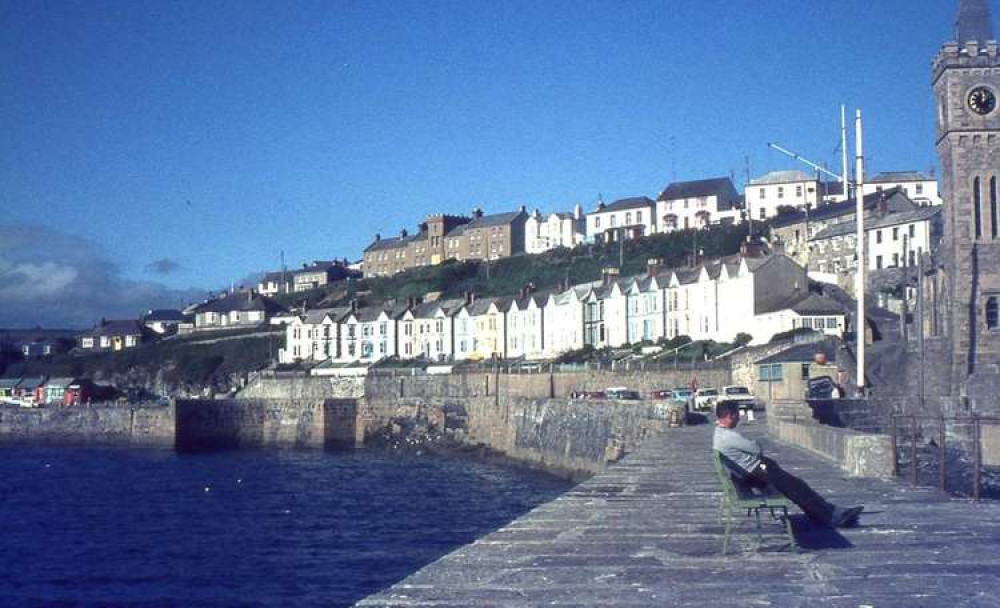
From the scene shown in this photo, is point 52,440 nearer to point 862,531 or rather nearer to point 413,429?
point 413,429

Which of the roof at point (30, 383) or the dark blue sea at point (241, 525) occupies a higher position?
the roof at point (30, 383)

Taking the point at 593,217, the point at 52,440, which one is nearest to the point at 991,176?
the point at 52,440

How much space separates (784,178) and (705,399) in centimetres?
6737

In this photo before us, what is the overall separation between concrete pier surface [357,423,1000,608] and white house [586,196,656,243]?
341ft

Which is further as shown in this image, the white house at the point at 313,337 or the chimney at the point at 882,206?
the white house at the point at 313,337

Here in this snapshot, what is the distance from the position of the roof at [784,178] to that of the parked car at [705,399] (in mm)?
63453

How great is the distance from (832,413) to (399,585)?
30061 millimetres

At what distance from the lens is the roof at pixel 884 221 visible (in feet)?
234

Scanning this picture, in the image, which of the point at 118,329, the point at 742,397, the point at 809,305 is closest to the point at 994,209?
the point at 742,397

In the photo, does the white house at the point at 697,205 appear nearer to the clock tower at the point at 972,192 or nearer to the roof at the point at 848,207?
the roof at the point at 848,207

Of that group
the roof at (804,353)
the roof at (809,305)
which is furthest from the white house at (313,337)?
the roof at (804,353)

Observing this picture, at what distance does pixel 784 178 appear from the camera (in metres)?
108

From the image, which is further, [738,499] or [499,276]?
[499,276]

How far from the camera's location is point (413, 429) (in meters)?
74.4
